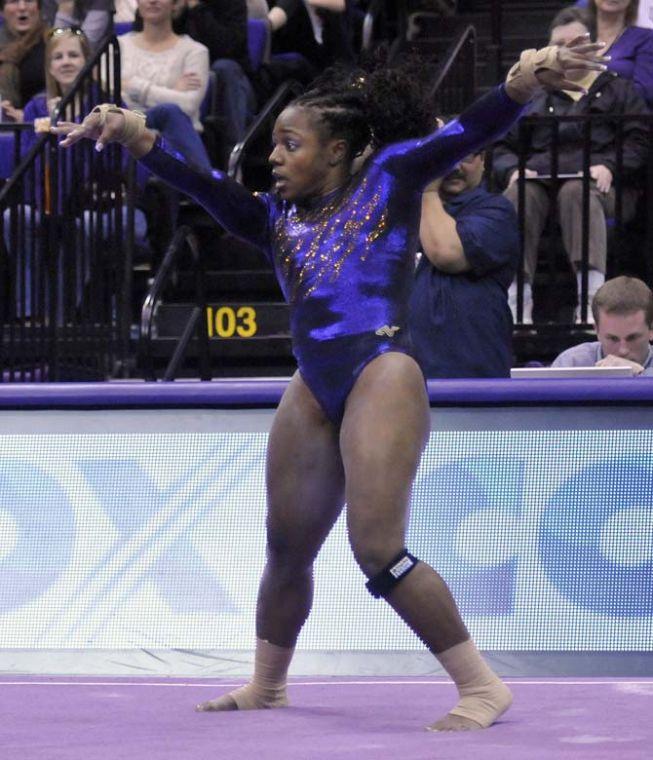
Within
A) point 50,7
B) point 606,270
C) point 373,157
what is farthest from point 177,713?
point 50,7

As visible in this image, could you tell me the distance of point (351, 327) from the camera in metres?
4.16

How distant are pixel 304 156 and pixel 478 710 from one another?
57.2 inches

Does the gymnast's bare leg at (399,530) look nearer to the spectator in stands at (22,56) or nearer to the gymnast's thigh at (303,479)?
the gymnast's thigh at (303,479)

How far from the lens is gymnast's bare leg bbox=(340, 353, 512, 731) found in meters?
3.97

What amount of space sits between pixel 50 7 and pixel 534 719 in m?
7.94

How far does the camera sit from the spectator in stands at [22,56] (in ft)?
32.3

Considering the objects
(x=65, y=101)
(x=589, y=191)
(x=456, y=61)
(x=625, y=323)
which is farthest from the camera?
(x=456, y=61)

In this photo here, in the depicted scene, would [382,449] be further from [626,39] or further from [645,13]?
[645,13]

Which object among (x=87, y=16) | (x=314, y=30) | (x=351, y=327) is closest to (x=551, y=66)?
(x=351, y=327)

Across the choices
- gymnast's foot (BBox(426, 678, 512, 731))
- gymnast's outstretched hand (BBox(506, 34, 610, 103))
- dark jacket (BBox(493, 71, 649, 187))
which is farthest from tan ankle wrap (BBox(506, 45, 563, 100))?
dark jacket (BBox(493, 71, 649, 187))

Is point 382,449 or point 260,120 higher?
point 260,120

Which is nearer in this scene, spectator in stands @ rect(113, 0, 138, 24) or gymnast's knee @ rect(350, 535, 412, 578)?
gymnast's knee @ rect(350, 535, 412, 578)

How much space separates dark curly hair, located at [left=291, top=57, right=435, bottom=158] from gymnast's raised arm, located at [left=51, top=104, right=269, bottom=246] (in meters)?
0.29

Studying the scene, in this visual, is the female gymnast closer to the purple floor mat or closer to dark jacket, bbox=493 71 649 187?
the purple floor mat
